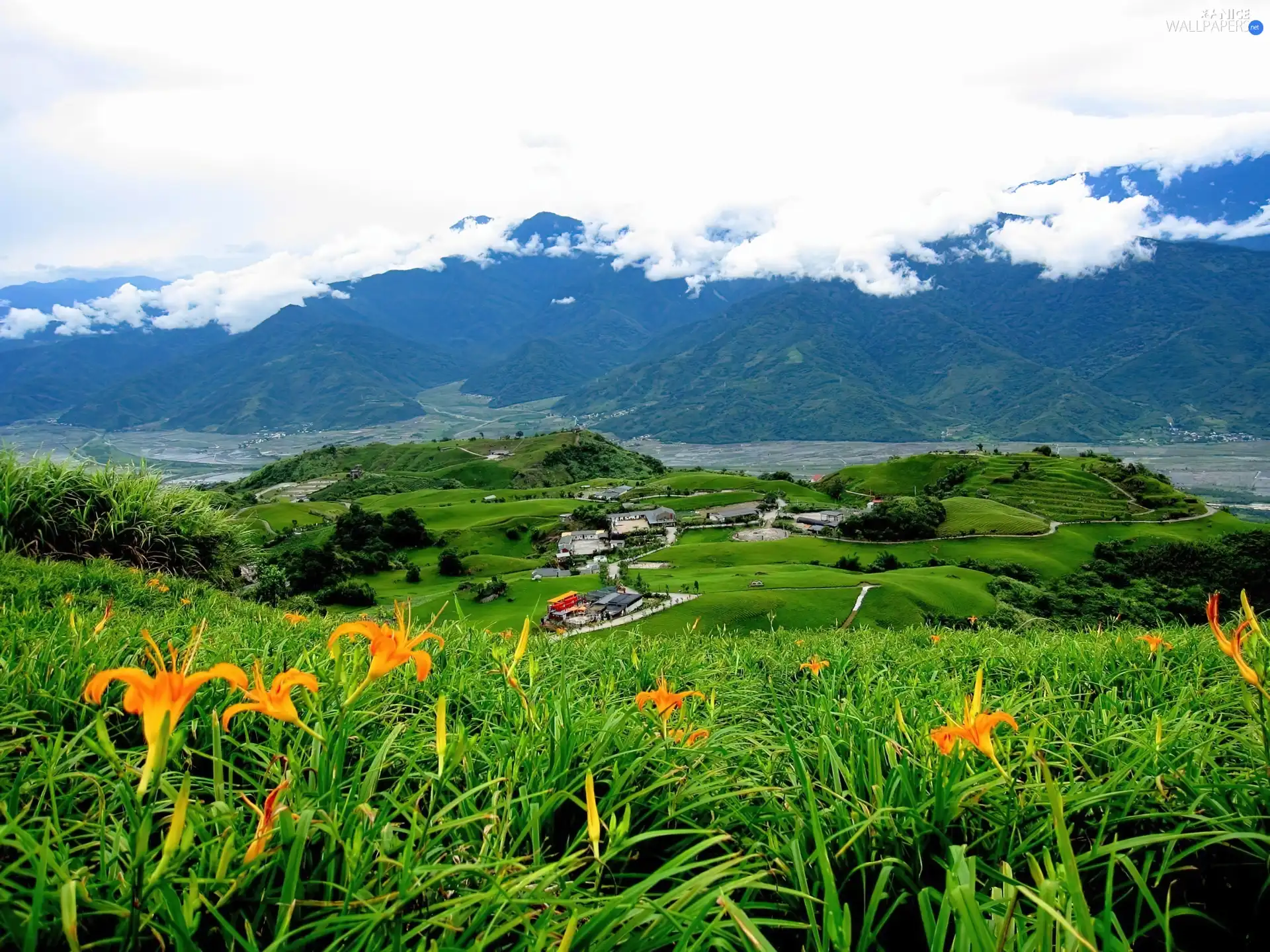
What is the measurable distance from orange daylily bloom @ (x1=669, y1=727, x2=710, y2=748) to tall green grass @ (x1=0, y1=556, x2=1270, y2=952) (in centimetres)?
6

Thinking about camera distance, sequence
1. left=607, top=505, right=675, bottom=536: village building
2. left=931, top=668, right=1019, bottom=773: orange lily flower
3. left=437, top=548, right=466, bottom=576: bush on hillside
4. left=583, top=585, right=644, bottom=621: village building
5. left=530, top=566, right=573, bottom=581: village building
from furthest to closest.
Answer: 1. left=607, top=505, right=675, bottom=536: village building
2. left=437, top=548, right=466, bottom=576: bush on hillside
3. left=530, top=566, right=573, bottom=581: village building
4. left=583, top=585, right=644, bottom=621: village building
5. left=931, top=668, right=1019, bottom=773: orange lily flower

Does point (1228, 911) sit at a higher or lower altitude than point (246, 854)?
lower

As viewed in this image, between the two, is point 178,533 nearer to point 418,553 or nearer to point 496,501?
point 418,553

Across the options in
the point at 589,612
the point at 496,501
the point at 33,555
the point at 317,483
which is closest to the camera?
the point at 33,555

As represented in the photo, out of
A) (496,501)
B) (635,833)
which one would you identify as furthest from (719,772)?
(496,501)

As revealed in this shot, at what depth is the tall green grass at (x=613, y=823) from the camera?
132 centimetres

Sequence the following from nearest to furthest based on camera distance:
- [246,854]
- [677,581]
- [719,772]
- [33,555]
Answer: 1. [246,854]
2. [719,772]
3. [33,555]
4. [677,581]

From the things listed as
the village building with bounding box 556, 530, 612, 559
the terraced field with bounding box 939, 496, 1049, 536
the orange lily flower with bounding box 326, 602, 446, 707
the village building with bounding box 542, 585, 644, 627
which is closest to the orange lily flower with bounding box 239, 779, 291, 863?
the orange lily flower with bounding box 326, 602, 446, 707

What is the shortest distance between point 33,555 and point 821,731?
354 inches

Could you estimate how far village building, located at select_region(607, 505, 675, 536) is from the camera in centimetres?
7284

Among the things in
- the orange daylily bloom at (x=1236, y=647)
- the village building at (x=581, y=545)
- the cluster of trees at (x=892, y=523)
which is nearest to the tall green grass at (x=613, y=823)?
the orange daylily bloom at (x=1236, y=647)

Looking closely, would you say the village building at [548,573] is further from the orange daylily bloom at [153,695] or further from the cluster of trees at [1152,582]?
the orange daylily bloom at [153,695]

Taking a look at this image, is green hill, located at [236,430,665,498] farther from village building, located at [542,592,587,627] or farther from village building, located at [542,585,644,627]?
village building, located at [542,592,587,627]

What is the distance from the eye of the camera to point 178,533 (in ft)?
29.4
